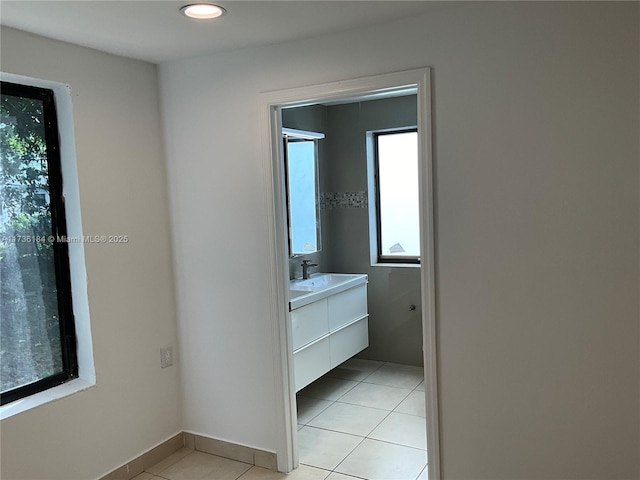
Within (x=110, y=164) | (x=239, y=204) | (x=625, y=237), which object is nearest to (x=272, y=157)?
(x=239, y=204)

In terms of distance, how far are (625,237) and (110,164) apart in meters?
2.36

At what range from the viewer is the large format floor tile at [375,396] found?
372 cm

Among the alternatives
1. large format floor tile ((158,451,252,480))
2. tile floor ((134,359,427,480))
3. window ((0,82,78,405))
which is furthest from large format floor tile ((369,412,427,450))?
window ((0,82,78,405))

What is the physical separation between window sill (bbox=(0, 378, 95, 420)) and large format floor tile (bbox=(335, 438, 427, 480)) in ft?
4.57

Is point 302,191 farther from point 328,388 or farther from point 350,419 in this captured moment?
point 350,419

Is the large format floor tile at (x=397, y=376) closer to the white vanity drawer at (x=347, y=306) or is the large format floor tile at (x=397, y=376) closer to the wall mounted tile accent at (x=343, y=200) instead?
the white vanity drawer at (x=347, y=306)

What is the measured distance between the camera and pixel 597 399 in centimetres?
215

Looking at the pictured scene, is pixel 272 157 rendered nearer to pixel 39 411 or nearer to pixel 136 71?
pixel 136 71

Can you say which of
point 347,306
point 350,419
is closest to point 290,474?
point 350,419

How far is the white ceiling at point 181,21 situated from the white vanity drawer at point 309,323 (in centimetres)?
159

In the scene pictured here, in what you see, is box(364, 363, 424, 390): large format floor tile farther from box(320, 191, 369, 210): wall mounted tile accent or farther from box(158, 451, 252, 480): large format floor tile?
box(158, 451, 252, 480): large format floor tile

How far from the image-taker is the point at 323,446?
3158 mm

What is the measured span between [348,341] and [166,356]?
1424mm

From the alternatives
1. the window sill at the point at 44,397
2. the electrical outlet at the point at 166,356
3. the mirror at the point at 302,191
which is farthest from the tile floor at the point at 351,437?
the mirror at the point at 302,191
